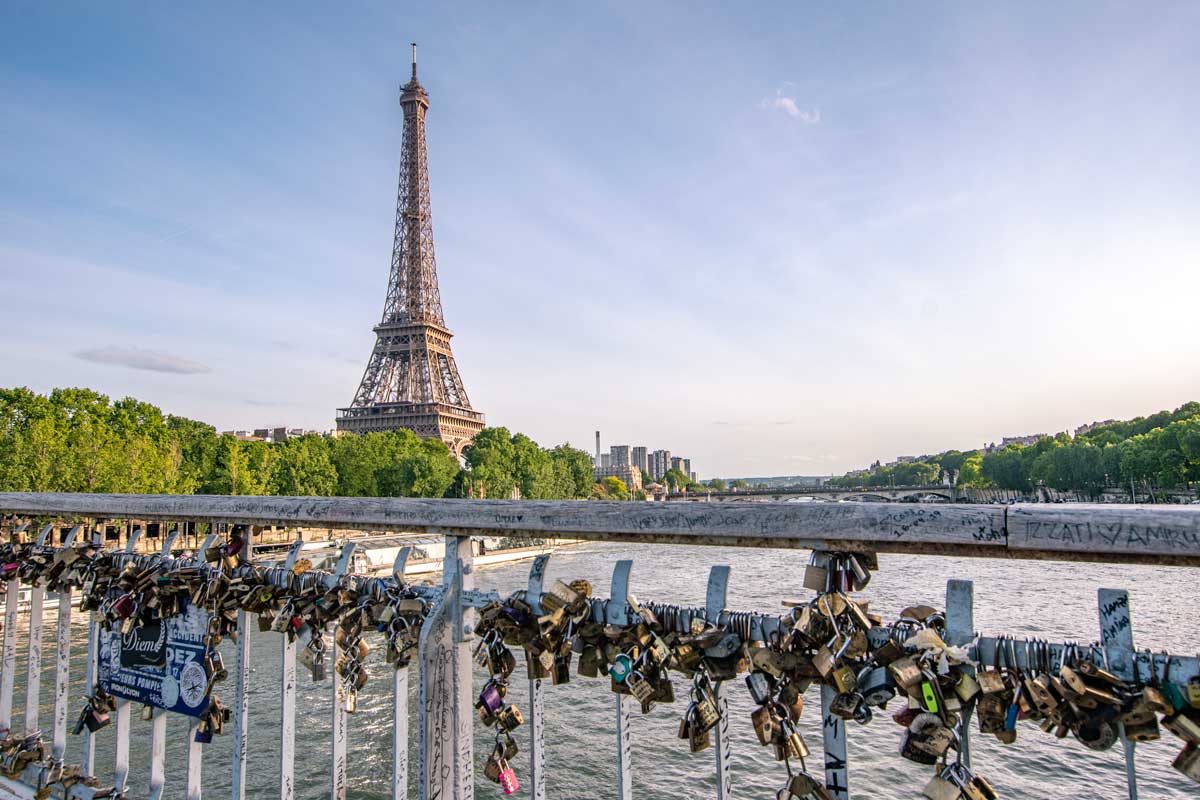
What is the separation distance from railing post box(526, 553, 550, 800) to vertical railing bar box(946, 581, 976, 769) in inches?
31.3

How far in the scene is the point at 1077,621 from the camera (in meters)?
16.2

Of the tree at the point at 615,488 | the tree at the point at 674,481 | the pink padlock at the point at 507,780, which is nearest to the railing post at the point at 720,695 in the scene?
the pink padlock at the point at 507,780

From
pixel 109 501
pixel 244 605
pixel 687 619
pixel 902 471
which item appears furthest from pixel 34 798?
pixel 902 471

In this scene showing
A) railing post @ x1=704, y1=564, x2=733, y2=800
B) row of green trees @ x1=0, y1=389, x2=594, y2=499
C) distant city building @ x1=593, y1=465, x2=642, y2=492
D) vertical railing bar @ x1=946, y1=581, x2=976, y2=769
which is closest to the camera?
vertical railing bar @ x1=946, y1=581, x2=976, y2=769

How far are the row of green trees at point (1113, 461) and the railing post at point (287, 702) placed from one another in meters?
62.0

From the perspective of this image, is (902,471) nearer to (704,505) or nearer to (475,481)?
(475,481)

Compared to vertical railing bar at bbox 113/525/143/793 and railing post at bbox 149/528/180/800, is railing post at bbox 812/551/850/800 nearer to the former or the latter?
railing post at bbox 149/528/180/800

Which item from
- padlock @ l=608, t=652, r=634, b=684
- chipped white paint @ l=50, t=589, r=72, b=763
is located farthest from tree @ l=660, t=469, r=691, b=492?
padlock @ l=608, t=652, r=634, b=684

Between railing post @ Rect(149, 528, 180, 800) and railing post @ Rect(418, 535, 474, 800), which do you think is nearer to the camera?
railing post @ Rect(418, 535, 474, 800)

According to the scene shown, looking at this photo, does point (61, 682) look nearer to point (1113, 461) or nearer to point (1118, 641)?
point (1118, 641)

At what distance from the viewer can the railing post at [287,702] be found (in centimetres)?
218

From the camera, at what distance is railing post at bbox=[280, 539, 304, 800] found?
2.18 meters

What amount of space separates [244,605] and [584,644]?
1268 millimetres

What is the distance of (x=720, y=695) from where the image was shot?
1509 millimetres
